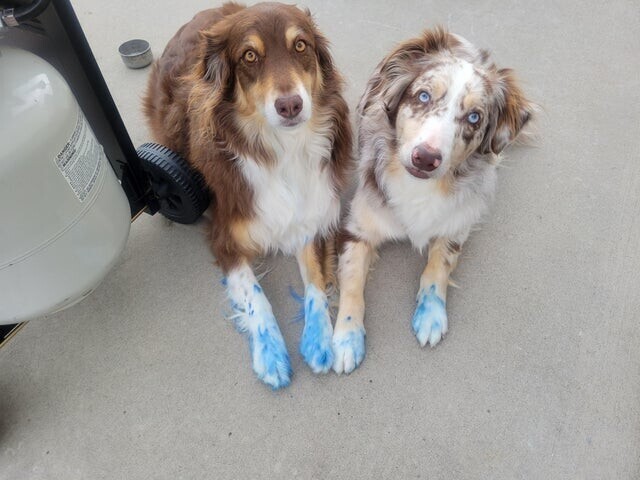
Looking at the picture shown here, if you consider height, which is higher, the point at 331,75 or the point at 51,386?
the point at 331,75

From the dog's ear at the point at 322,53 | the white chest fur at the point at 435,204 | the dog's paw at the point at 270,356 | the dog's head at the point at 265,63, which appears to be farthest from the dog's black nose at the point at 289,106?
the dog's paw at the point at 270,356

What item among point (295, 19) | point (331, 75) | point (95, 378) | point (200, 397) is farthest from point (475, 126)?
point (95, 378)

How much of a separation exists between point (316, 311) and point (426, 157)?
2.52ft

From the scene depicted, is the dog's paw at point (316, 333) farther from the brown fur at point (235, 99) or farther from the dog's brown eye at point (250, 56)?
the dog's brown eye at point (250, 56)

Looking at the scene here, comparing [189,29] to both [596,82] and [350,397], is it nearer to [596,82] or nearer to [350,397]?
[350,397]

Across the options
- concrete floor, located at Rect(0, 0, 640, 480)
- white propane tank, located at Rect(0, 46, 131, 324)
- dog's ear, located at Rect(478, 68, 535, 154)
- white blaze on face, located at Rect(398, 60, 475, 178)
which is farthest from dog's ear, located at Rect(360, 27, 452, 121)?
white propane tank, located at Rect(0, 46, 131, 324)

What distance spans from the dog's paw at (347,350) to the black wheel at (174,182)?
2.73ft

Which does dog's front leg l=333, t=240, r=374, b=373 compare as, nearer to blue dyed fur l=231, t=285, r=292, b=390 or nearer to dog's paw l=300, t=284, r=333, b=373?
dog's paw l=300, t=284, r=333, b=373

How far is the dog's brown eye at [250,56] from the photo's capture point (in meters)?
1.54

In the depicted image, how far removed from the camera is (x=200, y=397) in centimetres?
177

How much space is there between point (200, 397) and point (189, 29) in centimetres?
174

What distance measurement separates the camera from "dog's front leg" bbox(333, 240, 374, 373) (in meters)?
1.80

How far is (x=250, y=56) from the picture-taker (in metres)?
1.55

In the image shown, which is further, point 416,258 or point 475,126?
point 416,258
